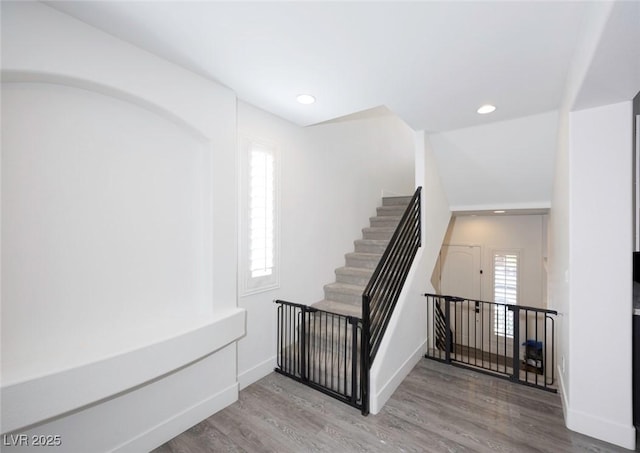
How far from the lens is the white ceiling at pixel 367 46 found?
159cm

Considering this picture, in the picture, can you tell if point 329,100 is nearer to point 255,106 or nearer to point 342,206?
point 255,106

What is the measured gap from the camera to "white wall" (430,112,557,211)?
3086 mm

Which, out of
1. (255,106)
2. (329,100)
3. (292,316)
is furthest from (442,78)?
(292,316)

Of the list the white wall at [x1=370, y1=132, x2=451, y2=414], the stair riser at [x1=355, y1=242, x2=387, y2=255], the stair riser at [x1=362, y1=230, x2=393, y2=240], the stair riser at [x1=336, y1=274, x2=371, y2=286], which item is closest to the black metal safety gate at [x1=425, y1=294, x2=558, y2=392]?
the white wall at [x1=370, y1=132, x2=451, y2=414]

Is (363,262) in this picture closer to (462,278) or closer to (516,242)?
(462,278)

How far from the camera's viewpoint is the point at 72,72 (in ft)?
5.47

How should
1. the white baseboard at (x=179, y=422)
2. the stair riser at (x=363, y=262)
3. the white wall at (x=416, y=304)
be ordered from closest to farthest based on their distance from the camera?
the white baseboard at (x=179, y=422) < the white wall at (x=416, y=304) < the stair riser at (x=363, y=262)

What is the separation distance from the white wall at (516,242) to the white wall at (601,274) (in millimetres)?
4032

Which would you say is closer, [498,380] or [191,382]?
[191,382]

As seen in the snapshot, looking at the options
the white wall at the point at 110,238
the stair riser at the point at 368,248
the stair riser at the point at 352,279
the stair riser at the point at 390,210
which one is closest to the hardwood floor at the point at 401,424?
the white wall at the point at 110,238

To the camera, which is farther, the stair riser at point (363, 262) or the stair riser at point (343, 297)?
the stair riser at point (363, 262)

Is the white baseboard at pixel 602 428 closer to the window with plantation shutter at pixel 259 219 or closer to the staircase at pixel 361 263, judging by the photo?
the staircase at pixel 361 263

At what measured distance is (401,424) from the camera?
89.5 inches

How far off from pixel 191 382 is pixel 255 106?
2495mm
